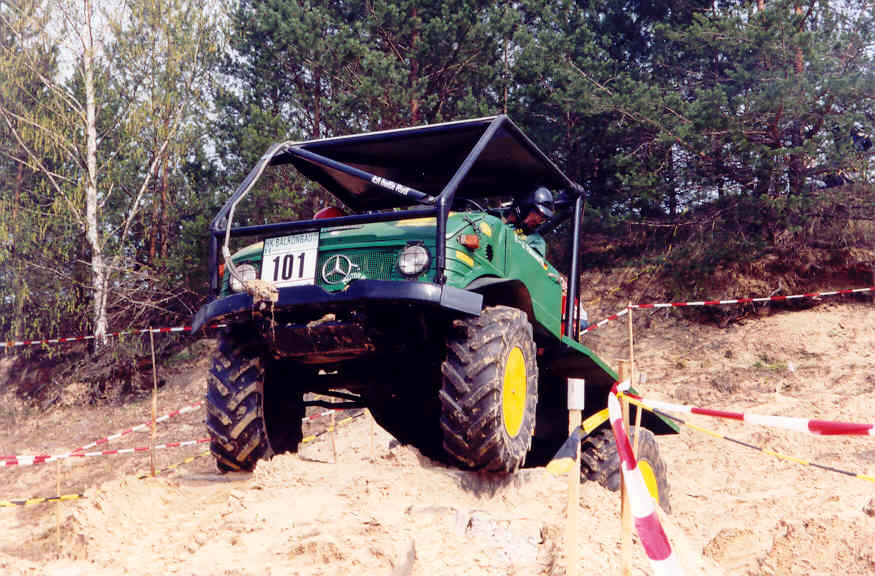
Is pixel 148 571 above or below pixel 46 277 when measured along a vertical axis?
below

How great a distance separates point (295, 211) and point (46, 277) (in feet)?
19.0

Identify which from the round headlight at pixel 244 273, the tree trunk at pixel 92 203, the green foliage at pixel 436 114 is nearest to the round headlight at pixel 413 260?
the round headlight at pixel 244 273

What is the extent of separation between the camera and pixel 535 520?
416 centimetres

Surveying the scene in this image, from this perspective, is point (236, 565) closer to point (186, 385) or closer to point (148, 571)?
point (148, 571)

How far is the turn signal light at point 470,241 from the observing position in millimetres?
4633

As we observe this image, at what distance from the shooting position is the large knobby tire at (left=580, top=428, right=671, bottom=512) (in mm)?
6449

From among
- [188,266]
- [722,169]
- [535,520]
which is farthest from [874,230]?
[188,266]

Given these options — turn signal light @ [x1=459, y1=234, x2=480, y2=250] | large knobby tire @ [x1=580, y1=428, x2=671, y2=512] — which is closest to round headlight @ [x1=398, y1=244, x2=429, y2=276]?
turn signal light @ [x1=459, y1=234, x2=480, y2=250]

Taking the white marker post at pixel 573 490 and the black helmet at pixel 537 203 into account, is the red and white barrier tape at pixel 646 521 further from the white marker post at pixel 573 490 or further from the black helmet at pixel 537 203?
the black helmet at pixel 537 203

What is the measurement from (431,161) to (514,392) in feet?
6.87

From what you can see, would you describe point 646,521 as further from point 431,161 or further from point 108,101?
point 108,101

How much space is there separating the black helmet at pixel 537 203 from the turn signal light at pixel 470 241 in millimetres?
1247

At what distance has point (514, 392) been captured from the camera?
4.68 meters

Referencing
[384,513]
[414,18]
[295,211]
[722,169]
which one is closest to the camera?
[384,513]
